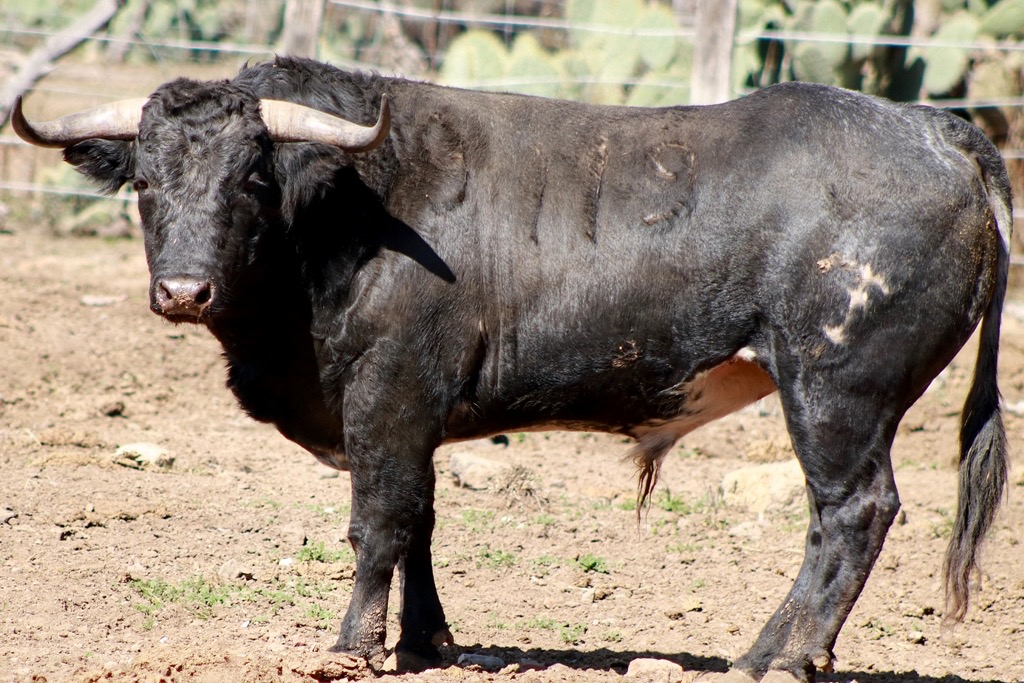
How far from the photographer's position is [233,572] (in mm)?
Result: 5570

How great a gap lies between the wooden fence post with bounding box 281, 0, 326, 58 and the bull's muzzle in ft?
20.2

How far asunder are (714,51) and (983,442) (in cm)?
480

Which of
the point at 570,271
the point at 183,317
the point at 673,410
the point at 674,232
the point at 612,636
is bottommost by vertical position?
the point at 612,636

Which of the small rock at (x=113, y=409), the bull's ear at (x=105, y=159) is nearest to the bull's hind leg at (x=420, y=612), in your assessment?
the bull's ear at (x=105, y=159)

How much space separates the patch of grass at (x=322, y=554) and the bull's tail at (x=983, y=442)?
2.78 meters

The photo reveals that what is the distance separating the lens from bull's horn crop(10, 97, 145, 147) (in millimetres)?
4586

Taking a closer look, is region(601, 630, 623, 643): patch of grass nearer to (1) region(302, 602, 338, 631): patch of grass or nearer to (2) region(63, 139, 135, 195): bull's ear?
(1) region(302, 602, 338, 631): patch of grass

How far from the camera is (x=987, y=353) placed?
472 cm

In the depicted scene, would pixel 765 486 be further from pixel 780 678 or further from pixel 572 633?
pixel 780 678

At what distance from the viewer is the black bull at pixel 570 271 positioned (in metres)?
4.35

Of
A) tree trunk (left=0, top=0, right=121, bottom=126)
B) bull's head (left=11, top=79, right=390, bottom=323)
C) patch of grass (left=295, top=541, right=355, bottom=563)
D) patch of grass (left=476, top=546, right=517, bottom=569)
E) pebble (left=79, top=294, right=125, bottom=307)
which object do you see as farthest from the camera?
tree trunk (left=0, top=0, right=121, bottom=126)

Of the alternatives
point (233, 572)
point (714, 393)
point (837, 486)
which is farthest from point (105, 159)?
point (837, 486)

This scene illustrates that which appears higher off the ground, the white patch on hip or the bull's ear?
the bull's ear

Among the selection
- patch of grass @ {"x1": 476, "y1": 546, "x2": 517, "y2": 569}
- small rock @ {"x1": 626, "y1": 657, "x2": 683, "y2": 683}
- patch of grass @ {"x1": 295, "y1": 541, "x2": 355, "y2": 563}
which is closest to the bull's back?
small rock @ {"x1": 626, "y1": 657, "x2": 683, "y2": 683}
